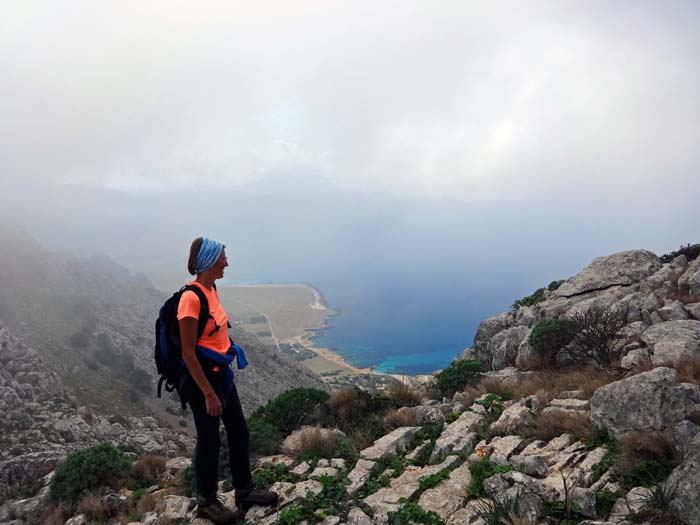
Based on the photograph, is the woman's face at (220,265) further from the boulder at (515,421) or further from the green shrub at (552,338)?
the green shrub at (552,338)

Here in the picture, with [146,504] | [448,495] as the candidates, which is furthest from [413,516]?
[146,504]

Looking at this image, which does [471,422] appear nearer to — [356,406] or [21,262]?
[356,406]

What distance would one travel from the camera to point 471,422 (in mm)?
6359

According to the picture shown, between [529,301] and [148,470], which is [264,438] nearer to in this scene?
[148,470]

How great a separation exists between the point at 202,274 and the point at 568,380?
635 cm

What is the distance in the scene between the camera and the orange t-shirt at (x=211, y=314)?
371cm

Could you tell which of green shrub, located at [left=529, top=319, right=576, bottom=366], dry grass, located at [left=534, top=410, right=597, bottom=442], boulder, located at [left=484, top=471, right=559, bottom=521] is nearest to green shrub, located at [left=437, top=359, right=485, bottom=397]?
green shrub, located at [left=529, top=319, right=576, bottom=366]

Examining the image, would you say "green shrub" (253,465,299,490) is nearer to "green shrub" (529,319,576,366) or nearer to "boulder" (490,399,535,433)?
"boulder" (490,399,535,433)

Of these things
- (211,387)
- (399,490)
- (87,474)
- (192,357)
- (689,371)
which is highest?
(192,357)

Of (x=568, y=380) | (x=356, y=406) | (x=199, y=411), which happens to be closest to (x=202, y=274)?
(x=199, y=411)

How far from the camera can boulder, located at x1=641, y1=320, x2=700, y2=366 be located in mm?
6066

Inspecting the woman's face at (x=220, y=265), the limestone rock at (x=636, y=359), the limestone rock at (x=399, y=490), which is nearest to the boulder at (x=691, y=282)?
the limestone rock at (x=636, y=359)

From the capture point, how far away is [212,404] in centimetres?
379

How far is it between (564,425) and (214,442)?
13.5 ft
